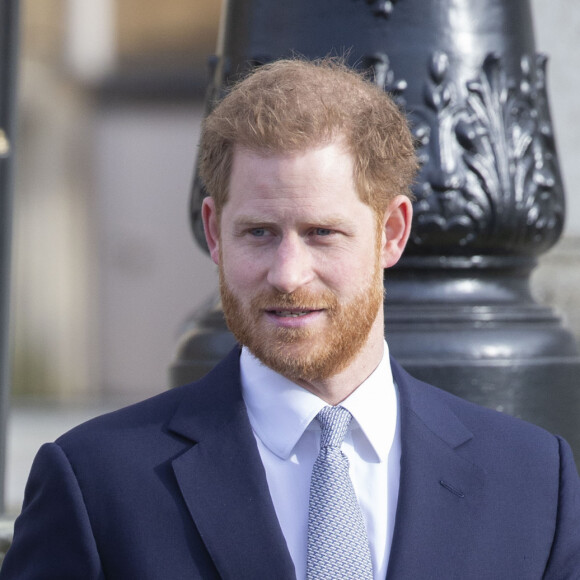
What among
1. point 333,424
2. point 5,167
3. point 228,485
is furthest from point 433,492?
point 5,167

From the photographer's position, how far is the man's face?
226cm

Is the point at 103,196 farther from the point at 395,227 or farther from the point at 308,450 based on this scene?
the point at 308,450

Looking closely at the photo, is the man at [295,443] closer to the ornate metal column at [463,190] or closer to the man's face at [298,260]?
the man's face at [298,260]

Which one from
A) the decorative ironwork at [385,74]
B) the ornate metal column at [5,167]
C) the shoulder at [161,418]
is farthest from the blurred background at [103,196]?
the shoulder at [161,418]

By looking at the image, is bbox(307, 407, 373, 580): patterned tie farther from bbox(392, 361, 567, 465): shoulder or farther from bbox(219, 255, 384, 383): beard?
bbox(392, 361, 567, 465): shoulder

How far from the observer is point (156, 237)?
42.3ft

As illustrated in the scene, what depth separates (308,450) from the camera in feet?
7.70

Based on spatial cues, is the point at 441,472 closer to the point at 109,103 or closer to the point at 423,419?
the point at 423,419

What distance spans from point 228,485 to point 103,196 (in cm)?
1065

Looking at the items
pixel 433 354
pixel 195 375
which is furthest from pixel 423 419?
pixel 195 375

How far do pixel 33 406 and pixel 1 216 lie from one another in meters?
8.54

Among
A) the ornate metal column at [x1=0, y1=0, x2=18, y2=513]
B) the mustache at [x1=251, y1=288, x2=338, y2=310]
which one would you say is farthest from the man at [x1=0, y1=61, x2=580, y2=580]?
the ornate metal column at [x1=0, y1=0, x2=18, y2=513]

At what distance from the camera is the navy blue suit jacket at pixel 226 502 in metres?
2.23

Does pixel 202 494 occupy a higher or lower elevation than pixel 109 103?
higher
